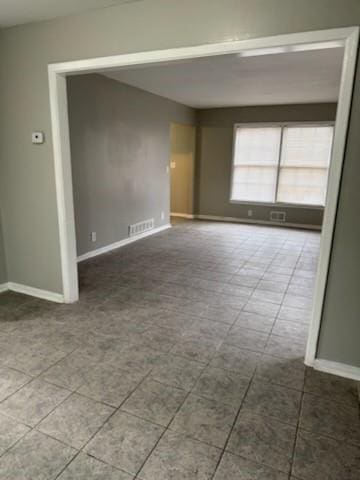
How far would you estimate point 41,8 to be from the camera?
2.50 meters

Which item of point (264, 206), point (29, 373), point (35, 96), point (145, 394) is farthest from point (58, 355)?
point (264, 206)

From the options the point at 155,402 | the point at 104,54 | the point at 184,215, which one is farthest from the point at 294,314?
the point at 184,215

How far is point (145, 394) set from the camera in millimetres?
2053

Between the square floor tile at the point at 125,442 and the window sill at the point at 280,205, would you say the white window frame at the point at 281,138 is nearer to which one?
the window sill at the point at 280,205

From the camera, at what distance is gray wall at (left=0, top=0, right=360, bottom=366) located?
2006 millimetres

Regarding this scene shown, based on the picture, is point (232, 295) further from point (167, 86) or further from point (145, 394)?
point (167, 86)

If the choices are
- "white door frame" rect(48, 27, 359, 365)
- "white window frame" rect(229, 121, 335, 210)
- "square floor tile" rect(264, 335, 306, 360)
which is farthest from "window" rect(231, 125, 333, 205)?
"white door frame" rect(48, 27, 359, 365)

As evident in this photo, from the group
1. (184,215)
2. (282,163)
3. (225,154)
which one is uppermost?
(225,154)

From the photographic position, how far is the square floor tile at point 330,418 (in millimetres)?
1792

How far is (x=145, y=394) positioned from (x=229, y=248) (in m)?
3.63

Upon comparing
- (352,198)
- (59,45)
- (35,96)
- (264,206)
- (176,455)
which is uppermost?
(59,45)

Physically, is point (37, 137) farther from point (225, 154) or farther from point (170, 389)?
point (225, 154)

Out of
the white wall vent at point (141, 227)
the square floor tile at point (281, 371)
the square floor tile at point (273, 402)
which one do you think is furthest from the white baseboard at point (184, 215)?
the square floor tile at point (273, 402)

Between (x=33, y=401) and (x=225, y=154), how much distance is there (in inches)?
261
